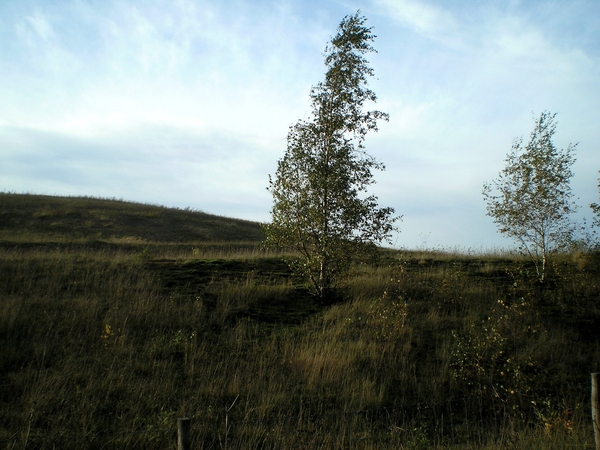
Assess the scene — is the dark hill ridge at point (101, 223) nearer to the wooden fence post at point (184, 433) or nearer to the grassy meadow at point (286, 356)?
the grassy meadow at point (286, 356)

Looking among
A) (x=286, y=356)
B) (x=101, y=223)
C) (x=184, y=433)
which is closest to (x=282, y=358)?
(x=286, y=356)

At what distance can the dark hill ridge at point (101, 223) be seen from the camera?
29.6 meters

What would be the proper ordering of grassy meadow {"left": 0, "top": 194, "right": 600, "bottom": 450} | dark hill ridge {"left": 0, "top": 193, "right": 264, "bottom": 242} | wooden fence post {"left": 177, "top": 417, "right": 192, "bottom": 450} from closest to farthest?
wooden fence post {"left": 177, "top": 417, "right": 192, "bottom": 450}
grassy meadow {"left": 0, "top": 194, "right": 600, "bottom": 450}
dark hill ridge {"left": 0, "top": 193, "right": 264, "bottom": 242}

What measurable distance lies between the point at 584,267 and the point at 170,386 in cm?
1454

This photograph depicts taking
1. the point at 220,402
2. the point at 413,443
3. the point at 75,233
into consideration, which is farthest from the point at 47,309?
the point at 75,233

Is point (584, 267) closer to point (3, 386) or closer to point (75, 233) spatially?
point (3, 386)

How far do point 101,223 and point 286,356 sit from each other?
91.9ft

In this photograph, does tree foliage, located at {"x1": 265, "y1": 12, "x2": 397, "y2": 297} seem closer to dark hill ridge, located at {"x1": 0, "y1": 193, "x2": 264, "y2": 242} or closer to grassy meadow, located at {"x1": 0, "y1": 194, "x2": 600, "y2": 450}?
grassy meadow, located at {"x1": 0, "y1": 194, "x2": 600, "y2": 450}

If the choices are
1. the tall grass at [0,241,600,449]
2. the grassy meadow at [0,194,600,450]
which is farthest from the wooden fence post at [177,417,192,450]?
the tall grass at [0,241,600,449]

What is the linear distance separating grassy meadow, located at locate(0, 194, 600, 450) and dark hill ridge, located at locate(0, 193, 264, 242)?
16026 millimetres

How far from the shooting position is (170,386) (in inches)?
315

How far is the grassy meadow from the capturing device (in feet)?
22.4

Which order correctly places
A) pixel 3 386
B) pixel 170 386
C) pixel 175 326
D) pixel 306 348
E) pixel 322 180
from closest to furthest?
1. pixel 3 386
2. pixel 170 386
3. pixel 306 348
4. pixel 175 326
5. pixel 322 180

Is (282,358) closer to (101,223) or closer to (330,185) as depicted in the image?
(330,185)
